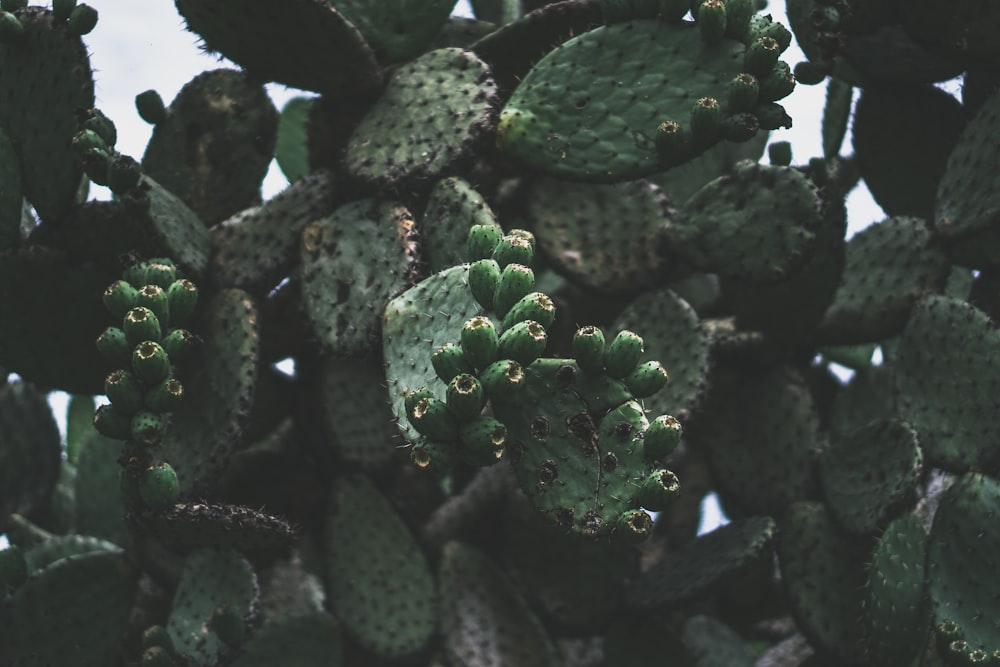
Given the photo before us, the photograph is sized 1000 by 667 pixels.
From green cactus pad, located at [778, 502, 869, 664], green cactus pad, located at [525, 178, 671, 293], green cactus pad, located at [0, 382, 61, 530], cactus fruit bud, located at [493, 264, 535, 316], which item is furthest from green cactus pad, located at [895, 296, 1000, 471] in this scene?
green cactus pad, located at [0, 382, 61, 530]

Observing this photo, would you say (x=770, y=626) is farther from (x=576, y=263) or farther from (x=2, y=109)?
(x=2, y=109)

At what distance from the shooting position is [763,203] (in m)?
2.15

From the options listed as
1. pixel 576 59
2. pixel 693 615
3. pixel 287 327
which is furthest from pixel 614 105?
pixel 693 615

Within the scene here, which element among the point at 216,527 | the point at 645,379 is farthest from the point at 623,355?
the point at 216,527

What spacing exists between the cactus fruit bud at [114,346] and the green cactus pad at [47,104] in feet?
0.99

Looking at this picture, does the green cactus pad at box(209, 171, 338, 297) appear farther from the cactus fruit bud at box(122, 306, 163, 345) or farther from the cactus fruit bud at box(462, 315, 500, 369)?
the cactus fruit bud at box(462, 315, 500, 369)

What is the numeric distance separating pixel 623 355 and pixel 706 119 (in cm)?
47

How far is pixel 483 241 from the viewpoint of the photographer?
180cm

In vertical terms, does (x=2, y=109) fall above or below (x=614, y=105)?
above

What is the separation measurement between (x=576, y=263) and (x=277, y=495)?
0.69 meters

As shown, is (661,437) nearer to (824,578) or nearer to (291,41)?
(824,578)

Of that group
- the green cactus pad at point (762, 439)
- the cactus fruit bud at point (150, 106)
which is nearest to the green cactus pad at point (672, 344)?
the green cactus pad at point (762, 439)

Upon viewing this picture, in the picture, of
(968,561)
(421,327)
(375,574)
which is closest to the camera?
(421,327)

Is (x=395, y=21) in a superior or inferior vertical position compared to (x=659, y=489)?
superior
